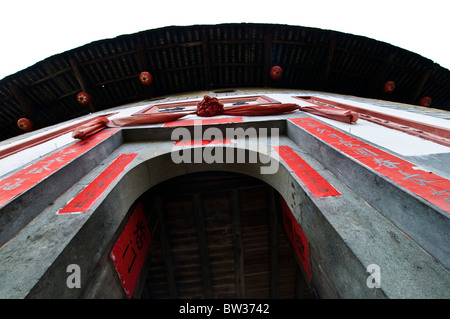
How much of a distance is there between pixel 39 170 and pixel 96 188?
81cm

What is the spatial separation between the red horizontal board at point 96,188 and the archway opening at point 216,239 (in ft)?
5.95

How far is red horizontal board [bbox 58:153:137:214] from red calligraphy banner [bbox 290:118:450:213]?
316 centimetres

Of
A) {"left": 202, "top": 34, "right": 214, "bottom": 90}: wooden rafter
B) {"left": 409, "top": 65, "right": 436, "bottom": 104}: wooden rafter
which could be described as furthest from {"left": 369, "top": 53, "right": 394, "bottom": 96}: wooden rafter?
{"left": 202, "top": 34, "right": 214, "bottom": 90}: wooden rafter

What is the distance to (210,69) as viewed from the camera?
339 inches

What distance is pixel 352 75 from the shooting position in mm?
8805

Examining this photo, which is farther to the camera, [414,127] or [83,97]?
[83,97]

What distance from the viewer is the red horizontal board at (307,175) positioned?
2.18 metres

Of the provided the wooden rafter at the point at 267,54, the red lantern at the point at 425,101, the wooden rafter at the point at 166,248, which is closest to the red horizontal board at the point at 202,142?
the wooden rafter at the point at 166,248

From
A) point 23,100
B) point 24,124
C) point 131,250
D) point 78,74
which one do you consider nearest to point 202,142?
point 131,250

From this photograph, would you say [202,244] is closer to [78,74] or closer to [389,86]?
[78,74]

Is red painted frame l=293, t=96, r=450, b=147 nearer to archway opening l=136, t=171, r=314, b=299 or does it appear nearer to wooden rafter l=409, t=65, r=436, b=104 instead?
archway opening l=136, t=171, r=314, b=299

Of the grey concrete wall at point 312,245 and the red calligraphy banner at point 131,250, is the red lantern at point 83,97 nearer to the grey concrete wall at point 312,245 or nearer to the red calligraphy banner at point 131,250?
the red calligraphy banner at point 131,250
